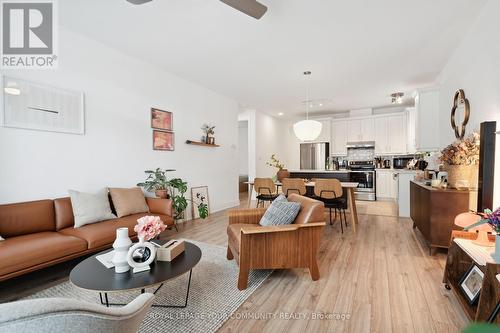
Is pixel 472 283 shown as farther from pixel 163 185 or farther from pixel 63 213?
pixel 63 213

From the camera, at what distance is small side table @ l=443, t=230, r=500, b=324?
1343 millimetres

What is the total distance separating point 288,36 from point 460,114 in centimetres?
256

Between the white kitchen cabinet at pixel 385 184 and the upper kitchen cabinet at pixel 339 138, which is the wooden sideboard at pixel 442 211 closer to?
the white kitchen cabinet at pixel 385 184

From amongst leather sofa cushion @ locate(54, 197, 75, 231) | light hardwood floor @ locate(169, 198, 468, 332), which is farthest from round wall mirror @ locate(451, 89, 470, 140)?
leather sofa cushion @ locate(54, 197, 75, 231)

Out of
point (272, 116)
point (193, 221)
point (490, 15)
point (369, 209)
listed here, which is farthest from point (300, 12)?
point (272, 116)

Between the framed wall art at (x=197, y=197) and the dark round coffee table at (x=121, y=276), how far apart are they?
2.90 meters

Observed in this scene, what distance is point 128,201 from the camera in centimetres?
315

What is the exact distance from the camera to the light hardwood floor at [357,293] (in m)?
1.67

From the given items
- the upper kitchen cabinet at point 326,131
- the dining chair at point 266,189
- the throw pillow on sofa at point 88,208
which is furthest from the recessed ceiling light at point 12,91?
the upper kitchen cabinet at point 326,131

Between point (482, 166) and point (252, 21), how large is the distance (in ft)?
8.95

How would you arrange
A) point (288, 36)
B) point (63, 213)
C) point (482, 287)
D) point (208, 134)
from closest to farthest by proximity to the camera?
point (482, 287), point (63, 213), point (288, 36), point (208, 134)

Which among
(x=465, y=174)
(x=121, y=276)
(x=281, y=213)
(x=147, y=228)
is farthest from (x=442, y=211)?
(x=121, y=276)

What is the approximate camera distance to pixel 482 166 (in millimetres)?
2199

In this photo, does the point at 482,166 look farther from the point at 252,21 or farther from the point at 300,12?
the point at 252,21
